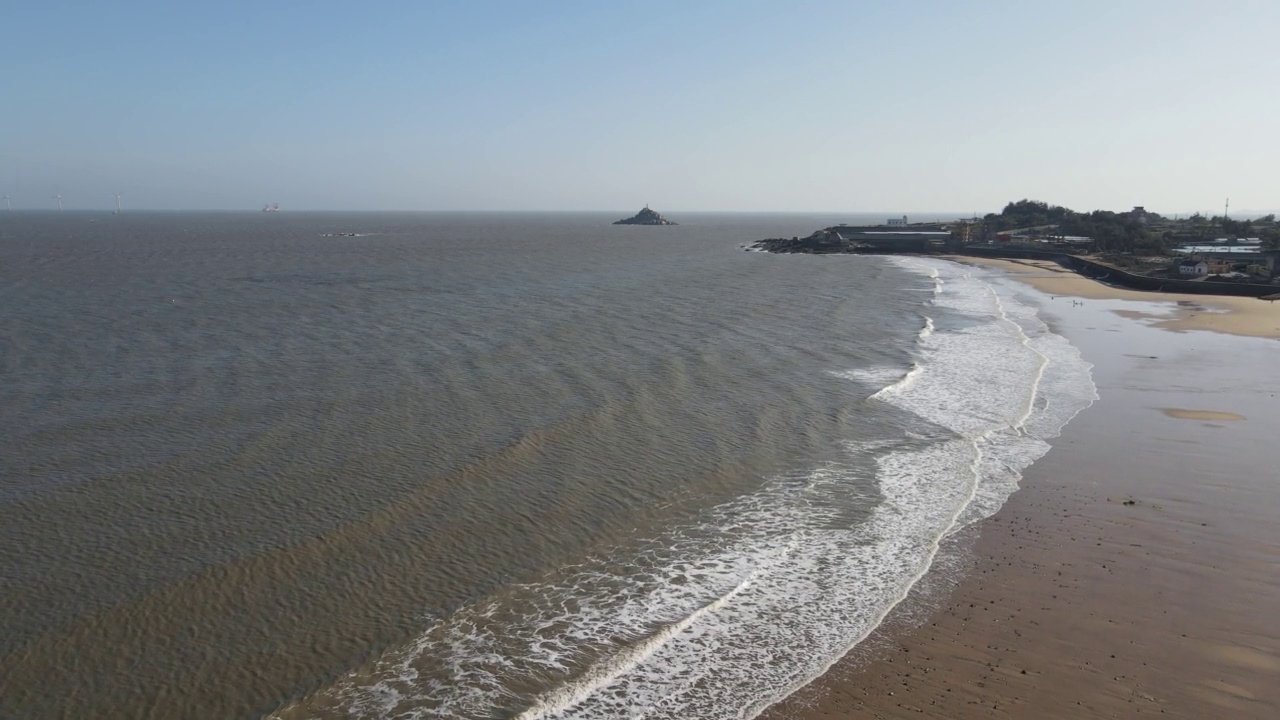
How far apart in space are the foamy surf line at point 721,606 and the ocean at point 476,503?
0.17ft

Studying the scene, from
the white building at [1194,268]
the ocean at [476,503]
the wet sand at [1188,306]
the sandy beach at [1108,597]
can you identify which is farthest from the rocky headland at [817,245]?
the sandy beach at [1108,597]

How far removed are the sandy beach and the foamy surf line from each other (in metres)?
0.63

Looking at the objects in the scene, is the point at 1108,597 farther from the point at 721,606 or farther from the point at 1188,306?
the point at 1188,306

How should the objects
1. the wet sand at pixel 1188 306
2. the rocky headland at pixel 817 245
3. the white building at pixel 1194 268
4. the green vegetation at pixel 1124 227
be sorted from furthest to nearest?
the rocky headland at pixel 817 245 < the green vegetation at pixel 1124 227 < the white building at pixel 1194 268 < the wet sand at pixel 1188 306

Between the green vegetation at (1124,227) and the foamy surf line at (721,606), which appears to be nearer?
the foamy surf line at (721,606)

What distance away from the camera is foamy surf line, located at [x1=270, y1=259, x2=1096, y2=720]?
9820mm

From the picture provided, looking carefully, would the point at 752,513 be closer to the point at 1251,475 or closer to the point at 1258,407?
the point at 1251,475

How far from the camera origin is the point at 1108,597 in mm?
11992

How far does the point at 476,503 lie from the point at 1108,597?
10.6m

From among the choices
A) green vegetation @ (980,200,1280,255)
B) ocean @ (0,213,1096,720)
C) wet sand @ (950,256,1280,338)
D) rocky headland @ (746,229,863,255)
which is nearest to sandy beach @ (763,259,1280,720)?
ocean @ (0,213,1096,720)

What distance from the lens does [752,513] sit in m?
15.5

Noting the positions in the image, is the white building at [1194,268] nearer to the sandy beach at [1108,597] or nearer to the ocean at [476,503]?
the ocean at [476,503]

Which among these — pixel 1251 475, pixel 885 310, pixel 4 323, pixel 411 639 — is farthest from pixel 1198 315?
pixel 4 323

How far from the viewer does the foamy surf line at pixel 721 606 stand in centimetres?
982
